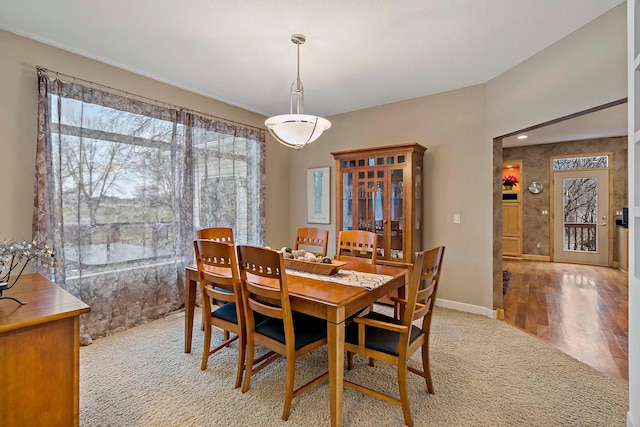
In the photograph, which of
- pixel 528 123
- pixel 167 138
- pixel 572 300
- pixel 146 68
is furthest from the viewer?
pixel 572 300

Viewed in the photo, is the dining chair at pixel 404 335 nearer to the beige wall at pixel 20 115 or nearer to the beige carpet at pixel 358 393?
the beige carpet at pixel 358 393

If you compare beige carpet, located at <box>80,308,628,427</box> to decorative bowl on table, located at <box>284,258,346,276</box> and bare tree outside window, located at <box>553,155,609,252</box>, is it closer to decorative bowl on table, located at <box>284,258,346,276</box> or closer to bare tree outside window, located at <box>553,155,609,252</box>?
decorative bowl on table, located at <box>284,258,346,276</box>

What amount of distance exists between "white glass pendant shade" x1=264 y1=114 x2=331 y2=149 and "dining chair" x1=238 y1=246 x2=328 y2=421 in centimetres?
105

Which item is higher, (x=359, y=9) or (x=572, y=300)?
(x=359, y=9)

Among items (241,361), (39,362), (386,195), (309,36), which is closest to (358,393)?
(241,361)

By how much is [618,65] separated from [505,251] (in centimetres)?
593

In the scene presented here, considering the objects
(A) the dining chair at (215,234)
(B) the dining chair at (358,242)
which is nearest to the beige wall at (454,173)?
(B) the dining chair at (358,242)

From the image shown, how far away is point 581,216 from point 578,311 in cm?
395

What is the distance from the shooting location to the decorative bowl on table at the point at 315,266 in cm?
225

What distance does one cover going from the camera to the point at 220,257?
6.81 ft

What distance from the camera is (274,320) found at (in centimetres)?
217

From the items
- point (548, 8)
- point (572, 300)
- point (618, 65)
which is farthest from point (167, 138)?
point (572, 300)

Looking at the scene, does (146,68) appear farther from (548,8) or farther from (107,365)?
(548,8)

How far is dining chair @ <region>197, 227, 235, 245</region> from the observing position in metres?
3.10
